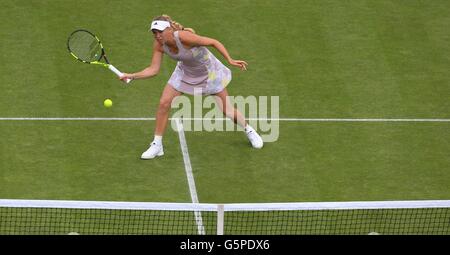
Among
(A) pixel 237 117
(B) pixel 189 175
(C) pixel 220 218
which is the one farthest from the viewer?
(A) pixel 237 117

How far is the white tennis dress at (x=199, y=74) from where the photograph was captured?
1928cm

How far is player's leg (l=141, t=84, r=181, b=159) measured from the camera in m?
19.4

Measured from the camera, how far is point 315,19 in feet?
79.0

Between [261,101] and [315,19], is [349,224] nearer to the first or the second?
[261,101]

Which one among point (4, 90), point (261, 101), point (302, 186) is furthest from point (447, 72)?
point (4, 90)

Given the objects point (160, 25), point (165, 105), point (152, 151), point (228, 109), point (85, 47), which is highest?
point (160, 25)

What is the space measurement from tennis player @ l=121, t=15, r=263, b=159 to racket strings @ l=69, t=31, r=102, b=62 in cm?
112

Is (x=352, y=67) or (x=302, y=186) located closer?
(x=302, y=186)

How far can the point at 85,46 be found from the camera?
A: 65.3 feet

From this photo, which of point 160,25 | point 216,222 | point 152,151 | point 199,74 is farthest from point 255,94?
point 216,222

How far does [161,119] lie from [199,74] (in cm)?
89

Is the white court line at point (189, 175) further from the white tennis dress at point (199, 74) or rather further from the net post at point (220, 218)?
the net post at point (220, 218)

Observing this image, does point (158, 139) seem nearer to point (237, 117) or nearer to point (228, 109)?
point (228, 109)

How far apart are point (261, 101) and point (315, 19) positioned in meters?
3.20
